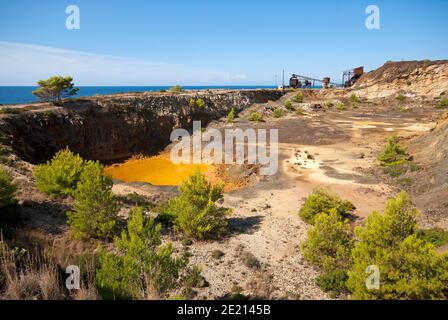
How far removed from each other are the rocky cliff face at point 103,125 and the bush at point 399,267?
82.6 feet

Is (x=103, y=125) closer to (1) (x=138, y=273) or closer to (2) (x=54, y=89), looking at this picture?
(2) (x=54, y=89)

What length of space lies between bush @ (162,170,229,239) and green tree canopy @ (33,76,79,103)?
2472 centimetres

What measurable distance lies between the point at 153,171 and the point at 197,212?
1709 cm

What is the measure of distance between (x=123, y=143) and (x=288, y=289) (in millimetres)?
29391

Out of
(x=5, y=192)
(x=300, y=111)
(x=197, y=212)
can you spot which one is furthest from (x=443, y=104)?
(x=5, y=192)

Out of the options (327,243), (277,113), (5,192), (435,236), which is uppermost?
(277,113)

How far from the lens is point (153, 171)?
3084cm

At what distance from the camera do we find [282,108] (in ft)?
180

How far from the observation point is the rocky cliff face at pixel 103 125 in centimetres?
2777

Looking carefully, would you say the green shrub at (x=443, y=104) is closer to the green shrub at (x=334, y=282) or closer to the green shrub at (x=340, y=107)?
the green shrub at (x=340, y=107)

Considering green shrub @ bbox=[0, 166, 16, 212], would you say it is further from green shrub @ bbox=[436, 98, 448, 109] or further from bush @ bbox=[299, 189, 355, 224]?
green shrub @ bbox=[436, 98, 448, 109]

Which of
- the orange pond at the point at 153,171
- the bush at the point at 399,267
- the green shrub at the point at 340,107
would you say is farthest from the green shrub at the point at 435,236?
the green shrub at the point at 340,107
